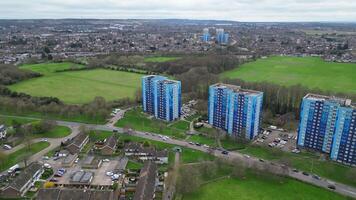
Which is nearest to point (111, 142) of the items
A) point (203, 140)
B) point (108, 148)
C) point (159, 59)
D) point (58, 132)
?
point (108, 148)

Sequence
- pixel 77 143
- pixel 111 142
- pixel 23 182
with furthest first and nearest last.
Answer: pixel 111 142 < pixel 77 143 < pixel 23 182

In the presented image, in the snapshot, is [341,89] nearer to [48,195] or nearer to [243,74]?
[243,74]

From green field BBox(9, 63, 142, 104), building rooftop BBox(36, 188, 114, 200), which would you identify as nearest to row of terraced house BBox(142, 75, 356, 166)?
green field BBox(9, 63, 142, 104)

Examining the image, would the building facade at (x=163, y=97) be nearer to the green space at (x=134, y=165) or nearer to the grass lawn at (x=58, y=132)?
the grass lawn at (x=58, y=132)

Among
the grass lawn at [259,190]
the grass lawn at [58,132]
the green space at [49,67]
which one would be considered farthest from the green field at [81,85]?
the grass lawn at [259,190]

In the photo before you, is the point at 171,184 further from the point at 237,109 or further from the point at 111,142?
the point at 237,109

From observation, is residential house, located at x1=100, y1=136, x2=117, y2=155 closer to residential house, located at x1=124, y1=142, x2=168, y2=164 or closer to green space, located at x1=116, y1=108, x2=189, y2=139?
residential house, located at x1=124, y1=142, x2=168, y2=164
